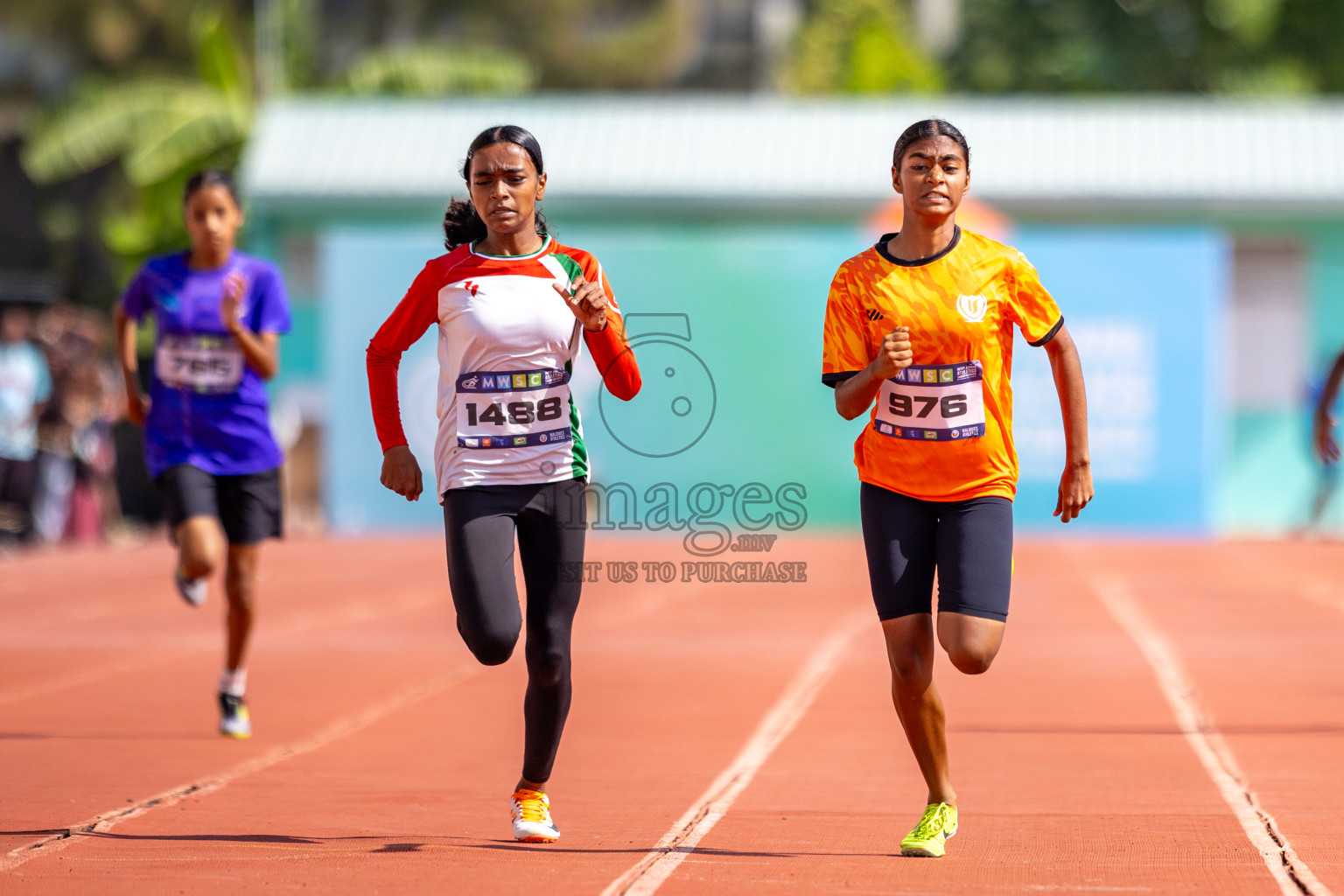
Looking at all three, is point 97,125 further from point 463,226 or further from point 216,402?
point 463,226

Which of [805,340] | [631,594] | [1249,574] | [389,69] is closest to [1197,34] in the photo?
[389,69]

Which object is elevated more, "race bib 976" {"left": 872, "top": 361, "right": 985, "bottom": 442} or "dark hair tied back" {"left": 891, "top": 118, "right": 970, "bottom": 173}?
"dark hair tied back" {"left": 891, "top": 118, "right": 970, "bottom": 173}

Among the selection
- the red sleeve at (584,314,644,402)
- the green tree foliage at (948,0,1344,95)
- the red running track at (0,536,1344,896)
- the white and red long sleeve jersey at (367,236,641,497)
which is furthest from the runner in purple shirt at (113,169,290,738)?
the green tree foliage at (948,0,1344,95)

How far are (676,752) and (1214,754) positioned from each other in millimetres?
2047

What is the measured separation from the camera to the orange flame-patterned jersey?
5.26 meters

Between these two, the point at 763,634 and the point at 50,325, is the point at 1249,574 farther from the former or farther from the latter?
the point at 50,325

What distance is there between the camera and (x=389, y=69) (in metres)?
29.5

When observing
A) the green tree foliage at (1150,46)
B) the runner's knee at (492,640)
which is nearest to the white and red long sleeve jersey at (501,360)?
the runner's knee at (492,640)

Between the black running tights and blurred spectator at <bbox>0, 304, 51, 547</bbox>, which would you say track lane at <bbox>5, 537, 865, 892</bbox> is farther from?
blurred spectator at <bbox>0, 304, 51, 547</bbox>

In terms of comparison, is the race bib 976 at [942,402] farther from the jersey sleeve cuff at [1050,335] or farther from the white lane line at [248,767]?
the white lane line at [248,767]

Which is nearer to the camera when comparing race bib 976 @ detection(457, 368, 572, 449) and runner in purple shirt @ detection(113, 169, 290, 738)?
race bib 976 @ detection(457, 368, 572, 449)

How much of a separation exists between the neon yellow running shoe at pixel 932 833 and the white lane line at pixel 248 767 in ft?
7.91

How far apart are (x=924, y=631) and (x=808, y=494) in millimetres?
16710

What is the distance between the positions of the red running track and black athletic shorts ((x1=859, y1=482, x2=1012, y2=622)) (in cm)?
71
